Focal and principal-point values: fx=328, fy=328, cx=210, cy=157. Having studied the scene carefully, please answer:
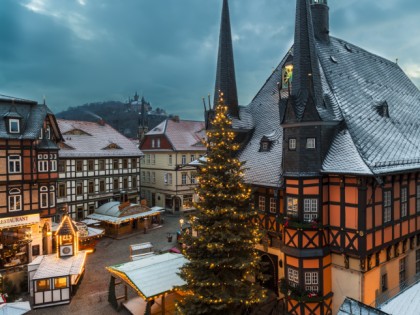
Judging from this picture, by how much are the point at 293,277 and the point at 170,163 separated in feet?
87.7

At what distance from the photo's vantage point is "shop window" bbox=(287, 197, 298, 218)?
14.7 meters

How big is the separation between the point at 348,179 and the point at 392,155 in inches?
112

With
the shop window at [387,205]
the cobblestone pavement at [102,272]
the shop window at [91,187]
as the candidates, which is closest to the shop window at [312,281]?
the shop window at [387,205]

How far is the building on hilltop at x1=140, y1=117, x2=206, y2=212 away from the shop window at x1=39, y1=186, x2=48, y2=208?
1690 centimetres

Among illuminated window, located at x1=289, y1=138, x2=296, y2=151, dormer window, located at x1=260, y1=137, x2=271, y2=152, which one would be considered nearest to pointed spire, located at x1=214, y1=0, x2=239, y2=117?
dormer window, located at x1=260, y1=137, x2=271, y2=152

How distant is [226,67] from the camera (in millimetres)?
20281

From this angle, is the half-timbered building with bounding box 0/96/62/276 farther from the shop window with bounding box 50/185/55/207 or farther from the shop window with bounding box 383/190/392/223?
the shop window with bounding box 383/190/392/223

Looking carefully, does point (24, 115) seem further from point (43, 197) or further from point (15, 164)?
point (43, 197)

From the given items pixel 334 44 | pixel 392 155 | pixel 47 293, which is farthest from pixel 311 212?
pixel 47 293

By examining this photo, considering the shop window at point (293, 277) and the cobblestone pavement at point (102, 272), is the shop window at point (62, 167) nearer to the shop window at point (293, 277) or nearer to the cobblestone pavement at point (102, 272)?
the cobblestone pavement at point (102, 272)

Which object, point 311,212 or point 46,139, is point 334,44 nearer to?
point 311,212

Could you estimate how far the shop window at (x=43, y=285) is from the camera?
16812 millimetres

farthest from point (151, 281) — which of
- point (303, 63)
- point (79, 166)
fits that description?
point (79, 166)

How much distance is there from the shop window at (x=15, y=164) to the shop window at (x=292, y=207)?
17.9m
